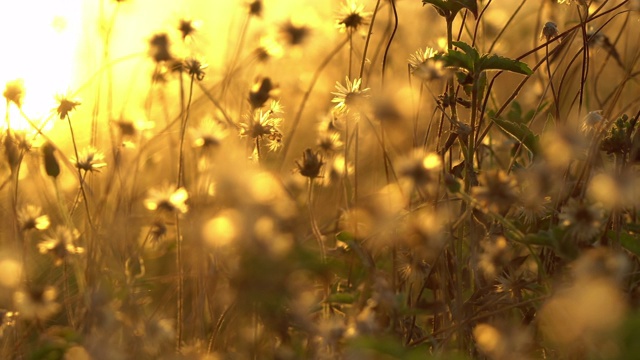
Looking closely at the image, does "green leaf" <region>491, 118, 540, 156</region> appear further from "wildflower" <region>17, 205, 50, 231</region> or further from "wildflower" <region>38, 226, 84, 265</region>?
"wildflower" <region>17, 205, 50, 231</region>

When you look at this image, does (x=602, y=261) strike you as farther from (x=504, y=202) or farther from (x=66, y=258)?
(x=66, y=258)

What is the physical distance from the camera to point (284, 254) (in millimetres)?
979

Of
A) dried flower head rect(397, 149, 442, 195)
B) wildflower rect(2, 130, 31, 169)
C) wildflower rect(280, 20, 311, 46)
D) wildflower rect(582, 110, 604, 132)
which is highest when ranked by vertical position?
wildflower rect(280, 20, 311, 46)

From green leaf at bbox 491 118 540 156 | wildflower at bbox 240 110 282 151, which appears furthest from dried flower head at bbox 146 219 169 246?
green leaf at bbox 491 118 540 156

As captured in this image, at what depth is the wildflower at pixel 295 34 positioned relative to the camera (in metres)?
2.18

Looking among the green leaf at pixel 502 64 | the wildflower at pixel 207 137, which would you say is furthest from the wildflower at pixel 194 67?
the green leaf at pixel 502 64

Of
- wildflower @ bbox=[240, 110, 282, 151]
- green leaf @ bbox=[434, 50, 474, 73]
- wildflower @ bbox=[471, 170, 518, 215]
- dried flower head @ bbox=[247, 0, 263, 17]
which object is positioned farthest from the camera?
dried flower head @ bbox=[247, 0, 263, 17]

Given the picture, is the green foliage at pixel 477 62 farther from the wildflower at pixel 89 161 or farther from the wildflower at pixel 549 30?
the wildflower at pixel 89 161

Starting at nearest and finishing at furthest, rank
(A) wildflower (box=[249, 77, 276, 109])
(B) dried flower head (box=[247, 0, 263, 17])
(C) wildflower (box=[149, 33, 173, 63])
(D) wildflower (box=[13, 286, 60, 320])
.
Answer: (D) wildflower (box=[13, 286, 60, 320]) < (A) wildflower (box=[249, 77, 276, 109]) < (C) wildflower (box=[149, 33, 173, 63]) < (B) dried flower head (box=[247, 0, 263, 17])

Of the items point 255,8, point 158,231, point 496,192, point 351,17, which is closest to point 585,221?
point 496,192

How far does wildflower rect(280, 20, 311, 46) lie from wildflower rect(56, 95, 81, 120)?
52cm

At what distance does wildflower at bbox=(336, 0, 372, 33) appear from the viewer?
196 centimetres

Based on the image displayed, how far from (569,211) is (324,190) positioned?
1418mm

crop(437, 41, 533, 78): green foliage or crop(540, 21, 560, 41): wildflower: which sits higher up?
crop(540, 21, 560, 41): wildflower
